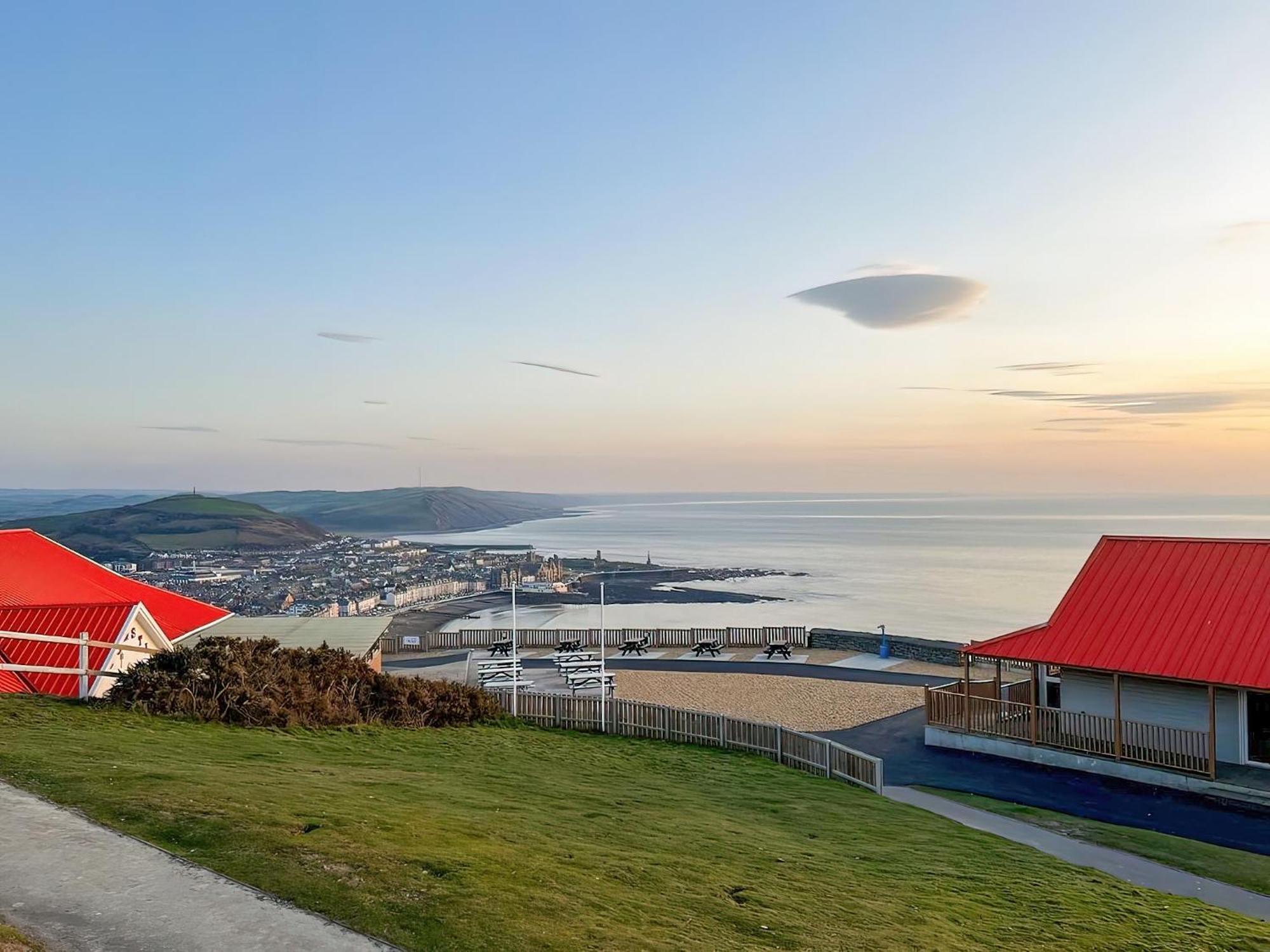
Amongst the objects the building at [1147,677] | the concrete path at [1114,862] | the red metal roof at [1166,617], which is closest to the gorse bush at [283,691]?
the concrete path at [1114,862]

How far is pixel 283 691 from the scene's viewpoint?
17281mm

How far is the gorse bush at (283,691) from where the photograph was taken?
52.7ft

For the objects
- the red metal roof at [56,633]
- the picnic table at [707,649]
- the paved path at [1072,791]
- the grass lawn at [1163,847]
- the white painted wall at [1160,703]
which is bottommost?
the picnic table at [707,649]

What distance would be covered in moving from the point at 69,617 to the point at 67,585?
483 centimetres

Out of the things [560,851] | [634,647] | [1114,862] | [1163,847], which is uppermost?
[560,851]

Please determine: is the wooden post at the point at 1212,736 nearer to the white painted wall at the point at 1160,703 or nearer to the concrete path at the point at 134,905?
the white painted wall at the point at 1160,703

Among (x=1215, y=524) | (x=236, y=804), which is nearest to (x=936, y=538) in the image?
(x=1215, y=524)

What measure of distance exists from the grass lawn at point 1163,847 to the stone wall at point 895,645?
15.6m

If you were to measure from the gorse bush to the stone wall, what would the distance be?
18911mm

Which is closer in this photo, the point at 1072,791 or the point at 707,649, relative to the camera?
the point at 1072,791

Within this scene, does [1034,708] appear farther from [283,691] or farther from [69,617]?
[69,617]

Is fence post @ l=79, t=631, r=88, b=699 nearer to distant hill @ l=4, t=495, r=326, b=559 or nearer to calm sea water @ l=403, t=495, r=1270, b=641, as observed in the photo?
calm sea water @ l=403, t=495, r=1270, b=641

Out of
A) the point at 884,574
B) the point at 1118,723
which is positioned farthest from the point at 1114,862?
the point at 884,574

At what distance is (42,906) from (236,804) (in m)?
2.74
